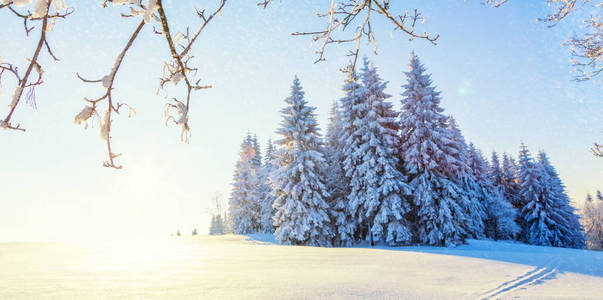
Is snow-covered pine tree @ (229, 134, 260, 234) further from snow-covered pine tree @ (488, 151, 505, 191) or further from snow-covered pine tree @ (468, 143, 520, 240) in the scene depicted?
snow-covered pine tree @ (488, 151, 505, 191)

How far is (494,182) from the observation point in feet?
128

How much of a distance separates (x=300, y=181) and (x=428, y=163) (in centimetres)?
779

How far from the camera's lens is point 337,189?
21.8 meters

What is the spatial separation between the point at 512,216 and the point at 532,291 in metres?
31.4

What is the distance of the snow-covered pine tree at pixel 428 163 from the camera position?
716 inches

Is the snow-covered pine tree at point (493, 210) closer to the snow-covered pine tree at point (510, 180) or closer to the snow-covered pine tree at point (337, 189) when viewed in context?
the snow-covered pine tree at point (510, 180)

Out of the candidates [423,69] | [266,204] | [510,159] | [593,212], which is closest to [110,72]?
[423,69]

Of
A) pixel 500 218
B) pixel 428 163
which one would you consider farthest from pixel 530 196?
pixel 428 163

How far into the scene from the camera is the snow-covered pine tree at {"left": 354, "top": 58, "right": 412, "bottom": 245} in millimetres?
18281

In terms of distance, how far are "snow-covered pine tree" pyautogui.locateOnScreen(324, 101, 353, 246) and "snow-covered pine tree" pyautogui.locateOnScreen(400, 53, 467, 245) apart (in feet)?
14.1

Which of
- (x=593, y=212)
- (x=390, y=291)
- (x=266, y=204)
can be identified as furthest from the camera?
(x=593, y=212)

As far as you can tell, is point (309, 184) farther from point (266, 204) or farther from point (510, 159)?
point (510, 159)

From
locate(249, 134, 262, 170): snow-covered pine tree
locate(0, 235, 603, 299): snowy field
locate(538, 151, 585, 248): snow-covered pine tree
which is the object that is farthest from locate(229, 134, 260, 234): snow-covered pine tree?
locate(538, 151, 585, 248): snow-covered pine tree

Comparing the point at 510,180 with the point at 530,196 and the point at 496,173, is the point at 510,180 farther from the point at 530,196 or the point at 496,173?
the point at 530,196
